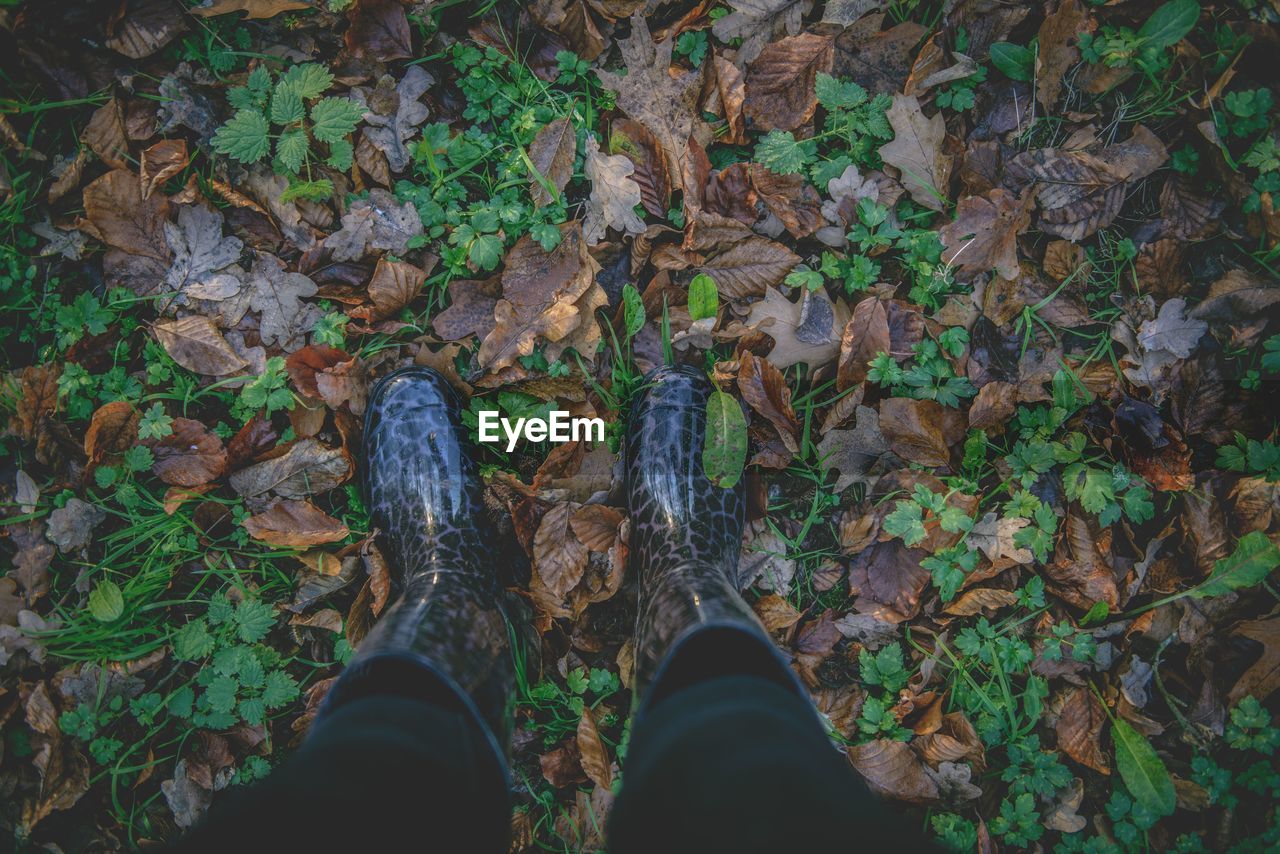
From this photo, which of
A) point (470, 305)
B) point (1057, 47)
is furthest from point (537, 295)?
point (1057, 47)

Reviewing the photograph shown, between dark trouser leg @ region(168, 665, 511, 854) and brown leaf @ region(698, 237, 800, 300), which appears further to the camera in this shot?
brown leaf @ region(698, 237, 800, 300)

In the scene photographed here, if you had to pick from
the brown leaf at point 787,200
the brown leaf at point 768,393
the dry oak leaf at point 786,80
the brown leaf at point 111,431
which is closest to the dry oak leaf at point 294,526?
the brown leaf at point 111,431

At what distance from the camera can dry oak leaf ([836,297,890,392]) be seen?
6.99 feet

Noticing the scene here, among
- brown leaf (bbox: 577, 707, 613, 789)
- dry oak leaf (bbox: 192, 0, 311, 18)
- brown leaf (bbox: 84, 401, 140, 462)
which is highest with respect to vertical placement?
dry oak leaf (bbox: 192, 0, 311, 18)

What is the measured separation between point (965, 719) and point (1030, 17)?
2.26 meters

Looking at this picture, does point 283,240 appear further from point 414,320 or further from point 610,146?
point 610,146

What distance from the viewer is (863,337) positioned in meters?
2.13

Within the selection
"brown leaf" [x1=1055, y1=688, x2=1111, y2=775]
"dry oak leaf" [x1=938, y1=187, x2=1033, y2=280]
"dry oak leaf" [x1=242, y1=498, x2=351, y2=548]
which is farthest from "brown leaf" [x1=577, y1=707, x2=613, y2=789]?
"dry oak leaf" [x1=938, y1=187, x2=1033, y2=280]

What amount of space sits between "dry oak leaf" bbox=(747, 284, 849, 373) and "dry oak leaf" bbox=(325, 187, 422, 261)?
1.19m

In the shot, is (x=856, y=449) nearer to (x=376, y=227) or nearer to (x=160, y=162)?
(x=376, y=227)

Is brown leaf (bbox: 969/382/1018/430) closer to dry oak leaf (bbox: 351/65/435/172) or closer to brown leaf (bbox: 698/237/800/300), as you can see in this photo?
brown leaf (bbox: 698/237/800/300)

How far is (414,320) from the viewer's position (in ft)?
7.50

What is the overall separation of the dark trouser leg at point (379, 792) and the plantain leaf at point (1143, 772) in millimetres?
1826

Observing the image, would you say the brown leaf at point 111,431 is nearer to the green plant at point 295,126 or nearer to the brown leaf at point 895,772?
the green plant at point 295,126
